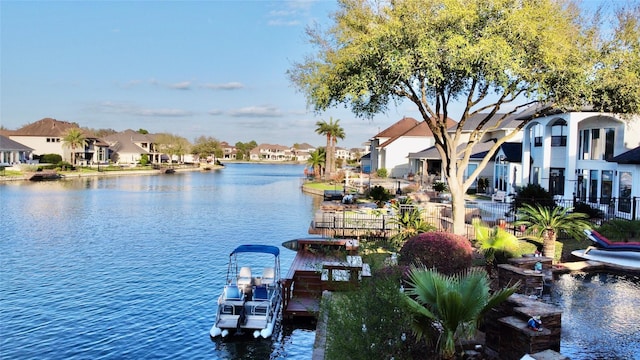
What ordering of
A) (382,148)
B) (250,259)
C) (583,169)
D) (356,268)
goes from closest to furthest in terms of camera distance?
1. (356,268)
2. (250,259)
3. (583,169)
4. (382,148)

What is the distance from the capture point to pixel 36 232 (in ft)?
105

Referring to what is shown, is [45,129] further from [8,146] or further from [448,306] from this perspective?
[448,306]

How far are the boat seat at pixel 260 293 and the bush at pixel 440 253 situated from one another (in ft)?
15.5

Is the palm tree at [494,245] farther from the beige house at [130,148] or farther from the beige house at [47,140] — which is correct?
the beige house at [130,148]

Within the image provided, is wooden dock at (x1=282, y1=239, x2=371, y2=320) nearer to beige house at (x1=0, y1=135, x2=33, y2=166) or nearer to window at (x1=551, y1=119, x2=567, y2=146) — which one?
window at (x1=551, y1=119, x2=567, y2=146)

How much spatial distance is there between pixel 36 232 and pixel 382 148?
182ft

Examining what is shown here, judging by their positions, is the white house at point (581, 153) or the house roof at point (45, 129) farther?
the house roof at point (45, 129)

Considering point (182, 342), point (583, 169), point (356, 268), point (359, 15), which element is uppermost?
point (359, 15)

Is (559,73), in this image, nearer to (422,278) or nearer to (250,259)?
(422,278)

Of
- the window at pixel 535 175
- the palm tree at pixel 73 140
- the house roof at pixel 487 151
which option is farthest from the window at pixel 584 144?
the palm tree at pixel 73 140

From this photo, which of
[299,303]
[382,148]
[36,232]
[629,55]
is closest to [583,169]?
[629,55]

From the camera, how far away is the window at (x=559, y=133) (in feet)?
110

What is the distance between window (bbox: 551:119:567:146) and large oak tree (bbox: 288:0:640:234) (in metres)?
13.5

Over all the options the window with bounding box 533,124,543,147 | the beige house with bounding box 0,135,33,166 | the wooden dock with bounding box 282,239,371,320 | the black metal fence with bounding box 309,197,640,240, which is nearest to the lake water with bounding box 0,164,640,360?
the wooden dock with bounding box 282,239,371,320
